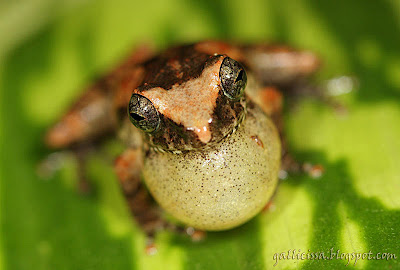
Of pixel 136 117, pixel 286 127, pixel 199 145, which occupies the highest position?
pixel 136 117

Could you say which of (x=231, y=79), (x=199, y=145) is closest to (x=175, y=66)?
(x=231, y=79)

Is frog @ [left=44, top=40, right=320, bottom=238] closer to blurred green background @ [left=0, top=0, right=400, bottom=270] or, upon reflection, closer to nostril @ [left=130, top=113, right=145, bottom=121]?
nostril @ [left=130, top=113, right=145, bottom=121]

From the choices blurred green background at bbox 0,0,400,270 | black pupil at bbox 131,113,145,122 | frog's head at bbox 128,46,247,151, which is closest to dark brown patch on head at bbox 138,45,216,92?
frog's head at bbox 128,46,247,151

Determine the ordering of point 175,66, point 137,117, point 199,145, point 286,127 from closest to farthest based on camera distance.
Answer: point 199,145 → point 137,117 → point 175,66 → point 286,127

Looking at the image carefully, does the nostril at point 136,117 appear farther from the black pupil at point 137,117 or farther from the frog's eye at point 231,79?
the frog's eye at point 231,79

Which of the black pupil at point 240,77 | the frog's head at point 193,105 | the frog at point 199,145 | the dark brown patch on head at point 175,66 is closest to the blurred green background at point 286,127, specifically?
the frog at point 199,145

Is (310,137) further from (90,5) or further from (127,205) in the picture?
(90,5)

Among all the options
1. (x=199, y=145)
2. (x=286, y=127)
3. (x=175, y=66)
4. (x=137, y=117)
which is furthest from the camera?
(x=286, y=127)

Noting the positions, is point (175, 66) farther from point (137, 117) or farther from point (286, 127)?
point (286, 127)
